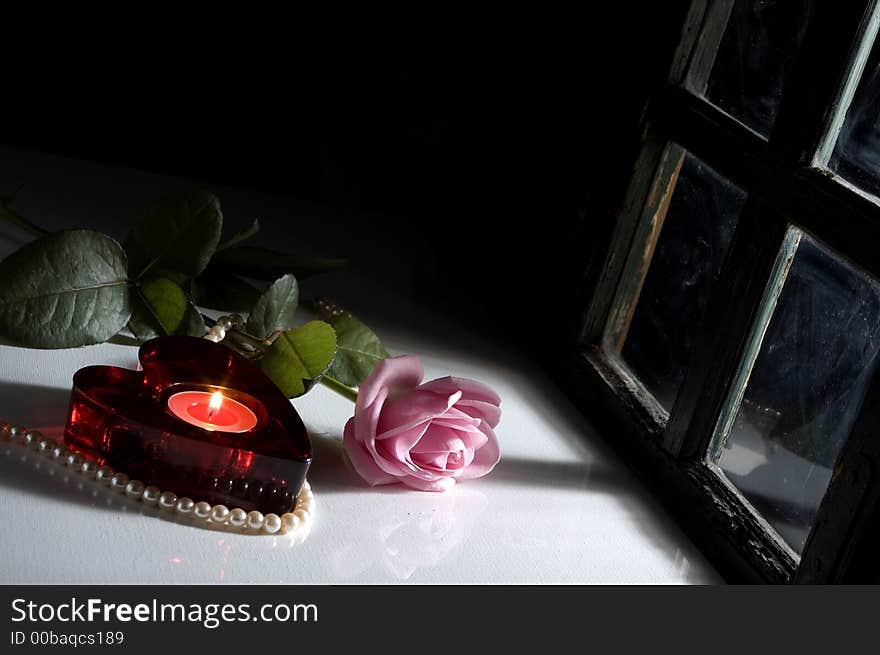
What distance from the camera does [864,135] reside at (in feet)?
2.24

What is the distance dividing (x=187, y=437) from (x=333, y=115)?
889mm

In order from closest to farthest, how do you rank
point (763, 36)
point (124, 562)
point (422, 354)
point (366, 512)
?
point (124, 562) < point (366, 512) < point (763, 36) < point (422, 354)

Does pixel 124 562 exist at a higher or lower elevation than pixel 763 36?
lower

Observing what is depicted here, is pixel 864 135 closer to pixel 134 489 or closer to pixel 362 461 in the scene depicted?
pixel 362 461

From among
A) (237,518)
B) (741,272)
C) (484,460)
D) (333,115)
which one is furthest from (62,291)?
(333,115)

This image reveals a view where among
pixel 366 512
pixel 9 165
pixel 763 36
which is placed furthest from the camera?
pixel 9 165

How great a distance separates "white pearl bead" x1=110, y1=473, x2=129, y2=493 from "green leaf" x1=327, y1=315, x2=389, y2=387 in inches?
7.0

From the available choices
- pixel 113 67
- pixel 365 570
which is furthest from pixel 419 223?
pixel 365 570

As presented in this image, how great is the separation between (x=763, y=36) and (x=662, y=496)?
34 centimetres

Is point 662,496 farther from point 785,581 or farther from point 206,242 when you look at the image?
point 206,242

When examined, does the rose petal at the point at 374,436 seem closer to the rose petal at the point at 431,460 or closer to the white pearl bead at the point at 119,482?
the rose petal at the point at 431,460

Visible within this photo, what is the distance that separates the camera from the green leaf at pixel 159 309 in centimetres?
76

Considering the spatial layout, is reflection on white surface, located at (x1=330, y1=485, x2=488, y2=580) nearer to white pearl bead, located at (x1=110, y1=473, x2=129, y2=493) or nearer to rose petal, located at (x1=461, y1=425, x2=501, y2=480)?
rose petal, located at (x1=461, y1=425, x2=501, y2=480)

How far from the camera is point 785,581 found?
670 mm
